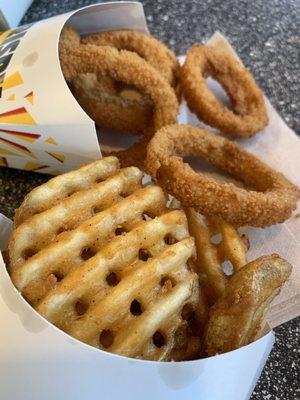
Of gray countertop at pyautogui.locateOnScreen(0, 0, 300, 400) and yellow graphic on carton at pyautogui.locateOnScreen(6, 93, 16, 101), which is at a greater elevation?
yellow graphic on carton at pyautogui.locateOnScreen(6, 93, 16, 101)

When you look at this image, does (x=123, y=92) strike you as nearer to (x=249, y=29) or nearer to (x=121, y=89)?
(x=121, y=89)

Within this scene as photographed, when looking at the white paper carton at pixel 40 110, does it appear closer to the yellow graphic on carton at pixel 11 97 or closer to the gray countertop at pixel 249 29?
the yellow graphic on carton at pixel 11 97

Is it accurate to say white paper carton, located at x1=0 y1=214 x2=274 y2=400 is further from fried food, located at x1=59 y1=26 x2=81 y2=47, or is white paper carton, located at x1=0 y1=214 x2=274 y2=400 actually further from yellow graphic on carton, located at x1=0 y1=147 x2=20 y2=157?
fried food, located at x1=59 y1=26 x2=81 y2=47

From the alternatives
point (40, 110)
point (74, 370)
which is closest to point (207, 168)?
point (40, 110)

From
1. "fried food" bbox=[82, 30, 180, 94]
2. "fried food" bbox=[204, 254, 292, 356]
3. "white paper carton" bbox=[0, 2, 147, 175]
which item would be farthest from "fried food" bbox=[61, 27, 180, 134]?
"fried food" bbox=[204, 254, 292, 356]

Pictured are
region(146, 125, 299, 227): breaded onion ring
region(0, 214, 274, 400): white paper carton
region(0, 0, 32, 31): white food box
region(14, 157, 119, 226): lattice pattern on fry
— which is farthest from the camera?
region(0, 0, 32, 31): white food box
